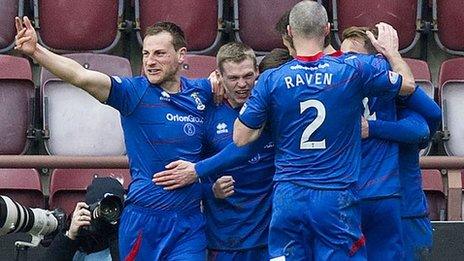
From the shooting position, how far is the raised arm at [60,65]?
6590mm

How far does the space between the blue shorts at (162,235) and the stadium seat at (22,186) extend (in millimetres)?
2044

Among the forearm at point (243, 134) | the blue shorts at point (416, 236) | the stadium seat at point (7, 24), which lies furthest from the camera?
the stadium seat at point (7, 24)

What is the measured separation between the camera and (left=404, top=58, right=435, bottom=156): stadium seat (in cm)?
984

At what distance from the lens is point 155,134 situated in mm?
7172

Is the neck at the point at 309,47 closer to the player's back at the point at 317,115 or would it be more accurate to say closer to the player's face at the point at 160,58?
the player's back at the point at 317,115

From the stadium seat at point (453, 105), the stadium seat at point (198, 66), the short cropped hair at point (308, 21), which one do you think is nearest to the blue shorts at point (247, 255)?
the short cropped hair at point (308, 21)

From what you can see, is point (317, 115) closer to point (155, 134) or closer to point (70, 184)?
point (155, 134)

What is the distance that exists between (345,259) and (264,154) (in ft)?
2.89

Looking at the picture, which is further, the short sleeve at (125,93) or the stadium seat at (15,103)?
the stadium seat at (15,103)

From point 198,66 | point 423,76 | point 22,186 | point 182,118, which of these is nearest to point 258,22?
point 198,66

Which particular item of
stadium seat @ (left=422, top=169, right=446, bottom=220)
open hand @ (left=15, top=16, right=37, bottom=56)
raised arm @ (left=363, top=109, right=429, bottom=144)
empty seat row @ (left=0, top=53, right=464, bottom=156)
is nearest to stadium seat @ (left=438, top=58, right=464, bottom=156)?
empty seat row @ (left=0, top=53, right=464, bottom=156)

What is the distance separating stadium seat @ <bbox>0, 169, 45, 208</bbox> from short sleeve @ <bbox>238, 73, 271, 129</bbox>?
9.13ft

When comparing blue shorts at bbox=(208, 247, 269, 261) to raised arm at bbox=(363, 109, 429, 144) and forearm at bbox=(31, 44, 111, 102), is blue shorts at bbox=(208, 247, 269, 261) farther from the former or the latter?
forearm at bbox=(31, 44, 111, 102)

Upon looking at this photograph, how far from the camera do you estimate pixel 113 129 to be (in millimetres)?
9648
